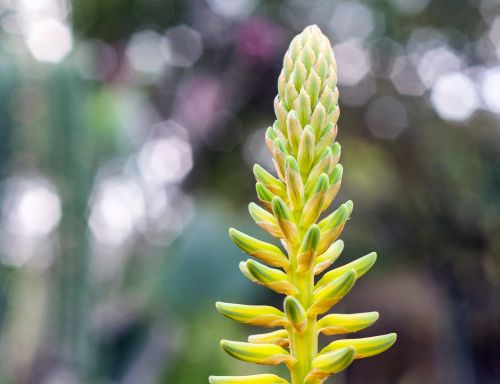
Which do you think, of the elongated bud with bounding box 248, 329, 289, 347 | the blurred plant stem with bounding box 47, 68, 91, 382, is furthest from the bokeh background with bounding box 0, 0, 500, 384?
the elongated bud with bounding box 248, 329, 289, 347

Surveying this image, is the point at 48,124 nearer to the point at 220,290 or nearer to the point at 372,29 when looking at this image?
the point at 220,290

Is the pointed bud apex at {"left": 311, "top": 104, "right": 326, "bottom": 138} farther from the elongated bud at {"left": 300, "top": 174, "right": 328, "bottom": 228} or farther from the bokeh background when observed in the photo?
the bokeh background

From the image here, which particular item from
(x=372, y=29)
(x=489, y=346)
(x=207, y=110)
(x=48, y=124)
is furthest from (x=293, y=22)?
(x=48, y=124)

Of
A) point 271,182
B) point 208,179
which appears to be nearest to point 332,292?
point 271,182

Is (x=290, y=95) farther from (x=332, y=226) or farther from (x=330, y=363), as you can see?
(x=330, y=363)

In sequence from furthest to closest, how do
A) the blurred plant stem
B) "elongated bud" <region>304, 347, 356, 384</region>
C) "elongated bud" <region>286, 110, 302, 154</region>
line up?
the blurred plant stem → "elongated bud" <region>286, 110, 302, 154</region> → "elongated bud" <region>304, 347, 356, 384</region>

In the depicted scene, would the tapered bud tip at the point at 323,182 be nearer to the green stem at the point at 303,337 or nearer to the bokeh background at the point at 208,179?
the green stem at the point at 303,337
